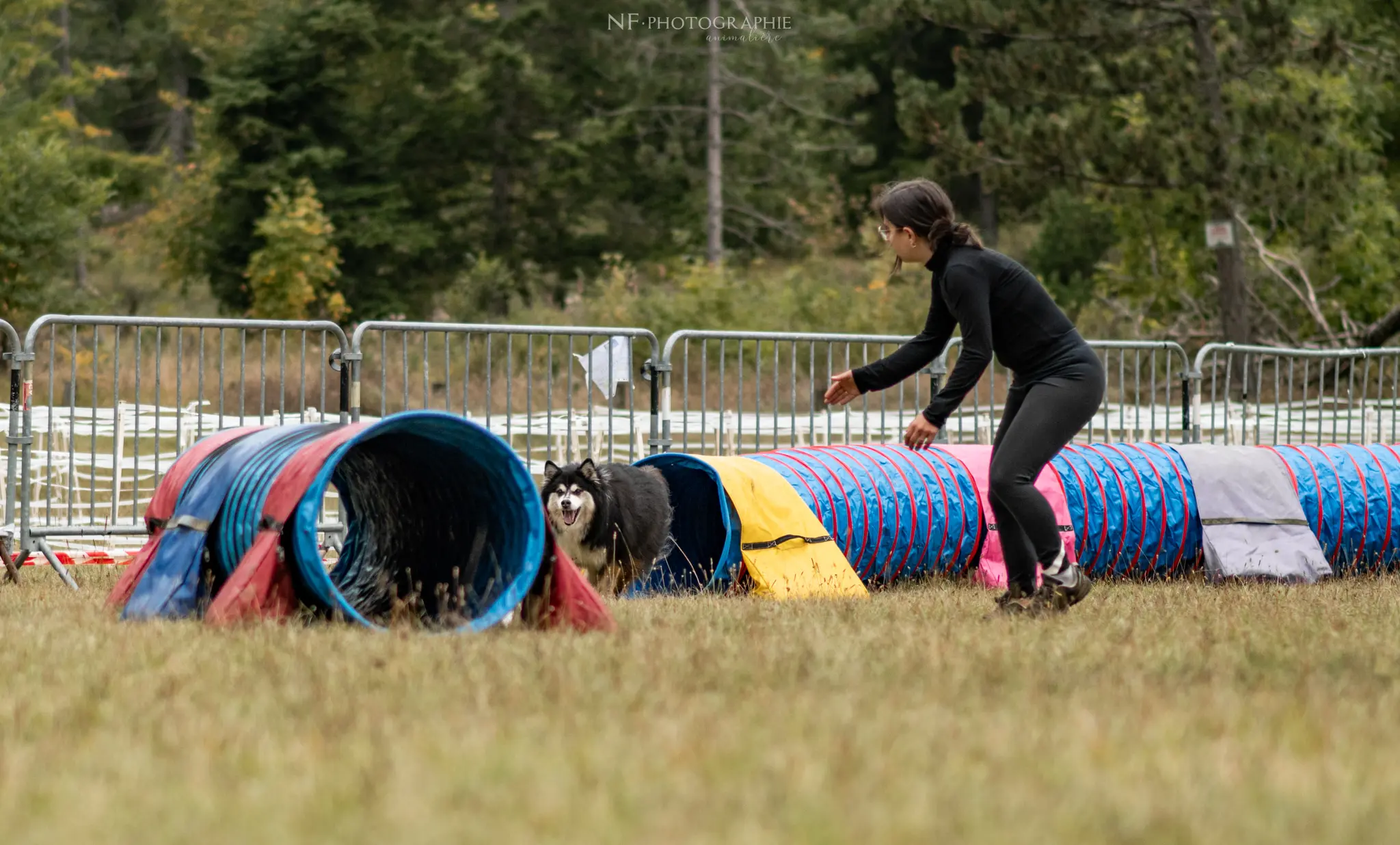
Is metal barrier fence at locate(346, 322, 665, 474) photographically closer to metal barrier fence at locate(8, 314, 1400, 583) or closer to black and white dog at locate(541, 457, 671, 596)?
metal barrier fence at locate(8, 314, 1400, 583)

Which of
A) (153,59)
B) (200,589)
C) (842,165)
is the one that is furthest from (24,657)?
(153,59)

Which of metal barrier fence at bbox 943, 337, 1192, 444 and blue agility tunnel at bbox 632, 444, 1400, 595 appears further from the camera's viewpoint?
metal barrier fence at bbox 943, 337, 1192, 444

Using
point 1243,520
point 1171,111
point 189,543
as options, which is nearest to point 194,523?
point 189,543

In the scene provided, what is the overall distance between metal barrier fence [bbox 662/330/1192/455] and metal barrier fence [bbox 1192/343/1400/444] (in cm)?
40

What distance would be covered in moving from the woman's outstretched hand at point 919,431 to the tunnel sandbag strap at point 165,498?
8.95 ft

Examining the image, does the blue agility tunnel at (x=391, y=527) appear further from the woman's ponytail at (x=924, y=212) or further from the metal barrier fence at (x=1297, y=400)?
the metal barrier fence at (x=1297, y=400)

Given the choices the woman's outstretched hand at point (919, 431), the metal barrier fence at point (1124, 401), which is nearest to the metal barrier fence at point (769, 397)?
the metal barrier fence at point (1124, 401)

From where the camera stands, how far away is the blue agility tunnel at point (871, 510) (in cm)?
837

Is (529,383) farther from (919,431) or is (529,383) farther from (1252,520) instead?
(919,431)

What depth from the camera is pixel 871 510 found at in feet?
27.8

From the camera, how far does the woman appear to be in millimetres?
6359

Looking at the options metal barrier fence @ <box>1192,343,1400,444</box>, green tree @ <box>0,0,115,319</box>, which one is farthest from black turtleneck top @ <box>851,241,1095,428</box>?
green tree @ <box>0,0,115,319</box>

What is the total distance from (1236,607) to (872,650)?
96.4 inches

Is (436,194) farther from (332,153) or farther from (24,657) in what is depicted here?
(24,657)
